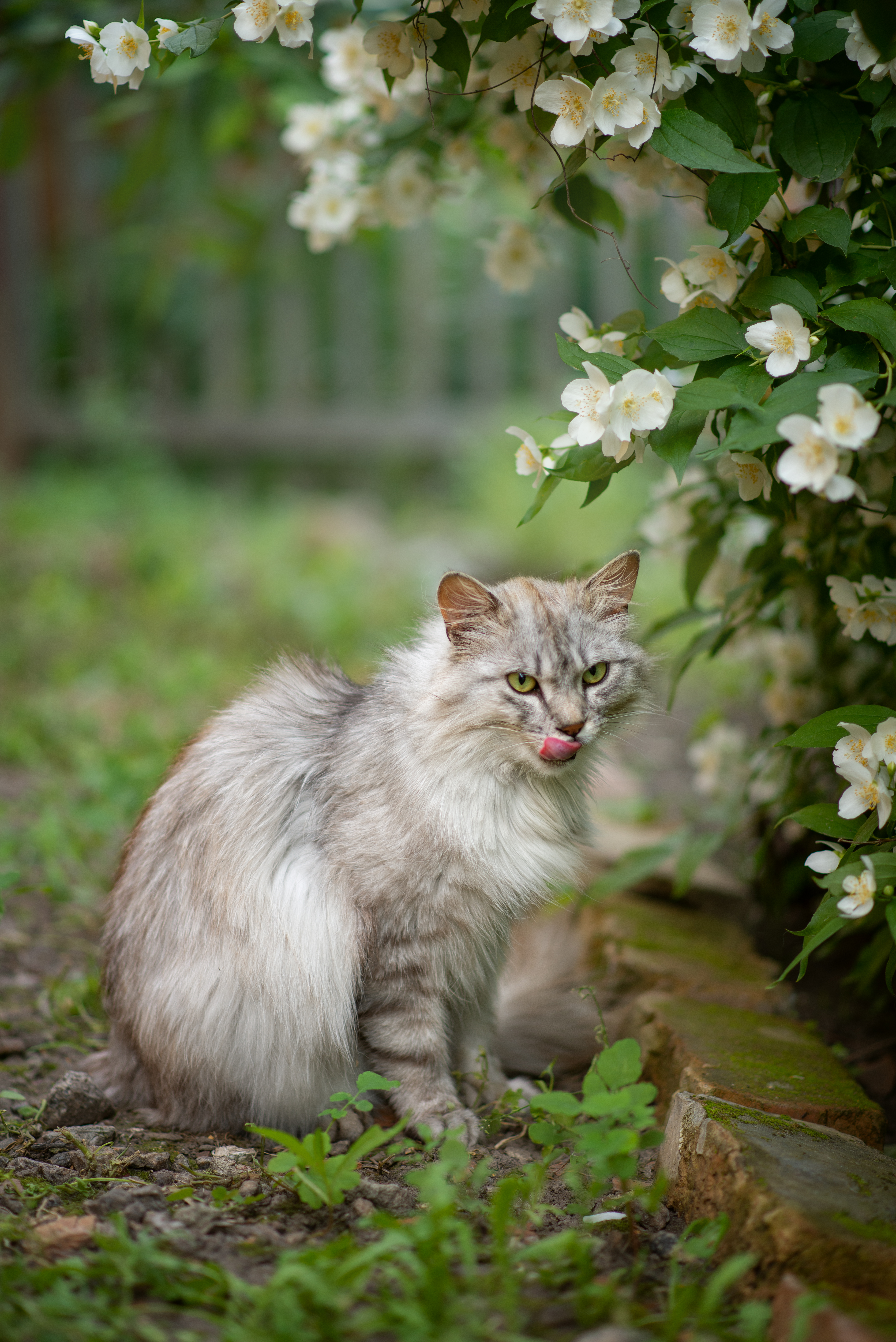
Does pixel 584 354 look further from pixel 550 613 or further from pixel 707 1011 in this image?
pixel 707 1011

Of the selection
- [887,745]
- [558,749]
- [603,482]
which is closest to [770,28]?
[603,482]

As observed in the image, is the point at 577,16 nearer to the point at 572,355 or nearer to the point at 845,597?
the point at 572,355

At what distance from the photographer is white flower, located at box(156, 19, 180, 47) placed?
6.98ft

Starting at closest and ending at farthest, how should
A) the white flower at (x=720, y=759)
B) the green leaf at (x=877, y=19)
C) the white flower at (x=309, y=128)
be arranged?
the green leaf at (x=877, y=19), the white flower at (x=309, y=128), the white flower at (x=720, y=759)

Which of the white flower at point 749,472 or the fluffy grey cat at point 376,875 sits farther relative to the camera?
the fluffy grey cat at point 376,875

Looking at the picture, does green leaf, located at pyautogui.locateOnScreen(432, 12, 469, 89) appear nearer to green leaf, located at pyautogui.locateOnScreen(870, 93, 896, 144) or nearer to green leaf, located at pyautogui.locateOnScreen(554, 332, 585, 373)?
green leaf, located at pyautogui.locateOnScreen(554, 332, 585, 373)

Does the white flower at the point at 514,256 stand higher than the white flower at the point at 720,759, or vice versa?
the white flower at the point at 514,256

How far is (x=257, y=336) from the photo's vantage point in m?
9.61

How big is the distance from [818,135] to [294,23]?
3.41 feet

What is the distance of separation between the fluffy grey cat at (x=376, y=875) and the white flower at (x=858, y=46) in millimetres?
1107

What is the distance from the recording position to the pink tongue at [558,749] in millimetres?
2357

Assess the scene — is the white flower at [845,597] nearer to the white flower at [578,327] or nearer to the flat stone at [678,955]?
the white flower at [578,327]

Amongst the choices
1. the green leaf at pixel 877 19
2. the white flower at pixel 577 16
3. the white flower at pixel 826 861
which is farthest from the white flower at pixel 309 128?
the white flower at pixel 826 861

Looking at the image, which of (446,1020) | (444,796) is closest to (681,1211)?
(446,1020)
